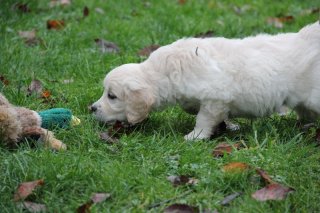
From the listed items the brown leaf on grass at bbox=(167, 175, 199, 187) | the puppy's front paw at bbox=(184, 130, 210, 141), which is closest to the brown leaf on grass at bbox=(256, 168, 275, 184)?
the brown leaf on grass at bbox=(167, 175, 199, 187)

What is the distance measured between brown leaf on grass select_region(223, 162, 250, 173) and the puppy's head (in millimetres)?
1001

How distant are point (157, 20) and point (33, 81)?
2.58 m

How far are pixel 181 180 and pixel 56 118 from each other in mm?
A: 1242

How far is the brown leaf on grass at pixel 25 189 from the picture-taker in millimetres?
3502

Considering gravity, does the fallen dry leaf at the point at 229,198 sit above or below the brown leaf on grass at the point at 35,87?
above

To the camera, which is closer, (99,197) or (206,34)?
(99,197)

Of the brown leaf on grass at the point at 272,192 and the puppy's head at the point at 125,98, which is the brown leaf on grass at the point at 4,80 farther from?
the brown leaf on grass at the point at 272,192

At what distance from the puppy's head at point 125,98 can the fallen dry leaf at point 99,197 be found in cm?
118

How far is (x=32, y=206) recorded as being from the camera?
11.3ft

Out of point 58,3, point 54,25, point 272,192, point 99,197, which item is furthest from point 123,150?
point 58,3

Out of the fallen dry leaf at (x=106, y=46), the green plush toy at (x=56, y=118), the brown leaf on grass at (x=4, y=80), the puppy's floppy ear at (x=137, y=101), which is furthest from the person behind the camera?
the fallen dry leaf at (x=106, y=46)

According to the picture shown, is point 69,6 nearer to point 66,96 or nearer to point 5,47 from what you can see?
point 5,47

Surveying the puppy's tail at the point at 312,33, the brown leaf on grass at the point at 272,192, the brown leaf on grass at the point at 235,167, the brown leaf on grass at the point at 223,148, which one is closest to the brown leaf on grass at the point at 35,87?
the brown leaf on grass at the point at 223,148

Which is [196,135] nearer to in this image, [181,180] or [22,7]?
[181,180]
